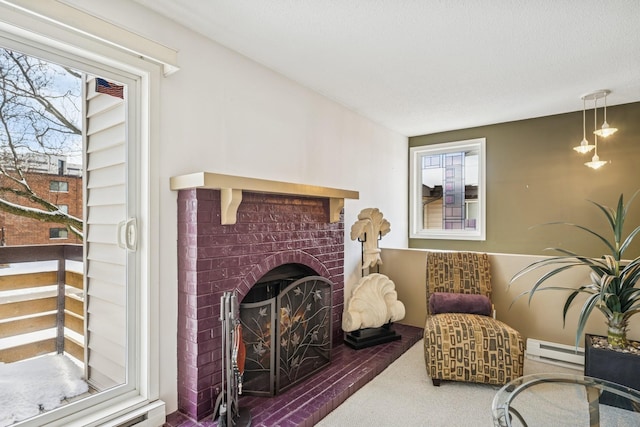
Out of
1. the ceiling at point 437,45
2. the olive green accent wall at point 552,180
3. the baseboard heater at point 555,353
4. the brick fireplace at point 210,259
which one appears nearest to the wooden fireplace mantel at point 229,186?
the brick fireplace at point 210,259

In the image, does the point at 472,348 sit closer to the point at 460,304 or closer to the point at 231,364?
the point at 460,304

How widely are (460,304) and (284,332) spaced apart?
1.60m

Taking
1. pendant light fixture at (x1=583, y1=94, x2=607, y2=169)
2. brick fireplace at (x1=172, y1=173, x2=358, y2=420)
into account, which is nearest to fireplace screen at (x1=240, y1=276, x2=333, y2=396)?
brick fireplace at (x1=172, y1=173, x2=358, y2=420)

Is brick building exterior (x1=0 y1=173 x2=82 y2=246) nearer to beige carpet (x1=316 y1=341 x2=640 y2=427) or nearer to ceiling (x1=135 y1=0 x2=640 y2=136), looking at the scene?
ceiling (x1=135 y1=0 x2=640 y2=136)

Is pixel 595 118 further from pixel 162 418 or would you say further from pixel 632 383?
pixel 162 418

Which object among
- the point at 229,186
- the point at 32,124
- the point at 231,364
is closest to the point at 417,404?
the point at 231,364

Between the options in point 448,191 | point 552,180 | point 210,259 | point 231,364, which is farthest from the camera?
point 448,191

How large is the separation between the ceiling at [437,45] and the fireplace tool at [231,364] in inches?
63.9

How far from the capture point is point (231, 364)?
1.86m

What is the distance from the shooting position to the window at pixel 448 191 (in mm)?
4309

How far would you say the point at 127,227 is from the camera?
1.86 metres

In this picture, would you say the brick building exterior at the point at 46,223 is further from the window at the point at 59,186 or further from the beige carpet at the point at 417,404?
the beige carpet at the point at 417,404

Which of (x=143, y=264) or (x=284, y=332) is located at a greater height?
(x=143, y=264)

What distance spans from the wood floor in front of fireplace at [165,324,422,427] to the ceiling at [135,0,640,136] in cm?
232
